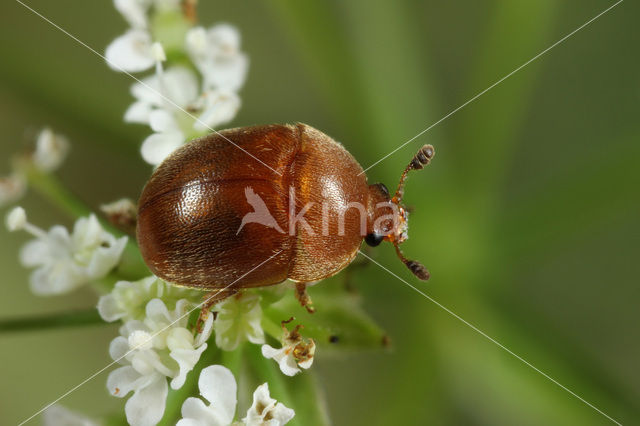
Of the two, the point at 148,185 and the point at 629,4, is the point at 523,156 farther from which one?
the point at 148,185

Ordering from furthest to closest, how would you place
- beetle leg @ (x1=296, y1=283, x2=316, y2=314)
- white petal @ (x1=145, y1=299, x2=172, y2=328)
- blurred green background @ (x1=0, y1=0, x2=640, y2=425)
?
blurred green background @ (x1=0, y1=0, x2=640, y2=425), beetle leg @ (x1=296, y1=283, x2=316, y2=314), white petal @ (x1=145, y1=299, x2=172, y2=328)

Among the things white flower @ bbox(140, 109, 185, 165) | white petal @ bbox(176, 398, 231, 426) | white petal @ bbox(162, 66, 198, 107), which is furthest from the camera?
white petal @ bbox(162, 66, 198, 107)

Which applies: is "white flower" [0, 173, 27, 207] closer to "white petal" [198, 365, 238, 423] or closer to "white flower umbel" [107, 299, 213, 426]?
"white flower umbel" [107, 299, 213, 426]

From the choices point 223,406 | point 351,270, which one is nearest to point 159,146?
point 351,270

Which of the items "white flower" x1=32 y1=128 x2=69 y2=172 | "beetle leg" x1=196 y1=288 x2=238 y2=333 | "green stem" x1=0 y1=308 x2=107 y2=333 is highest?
"white flower" x1=32 y1=128 x2=69 y2=172

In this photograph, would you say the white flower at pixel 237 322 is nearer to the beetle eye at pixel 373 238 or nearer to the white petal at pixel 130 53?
the beetle eye at pixel 373 238

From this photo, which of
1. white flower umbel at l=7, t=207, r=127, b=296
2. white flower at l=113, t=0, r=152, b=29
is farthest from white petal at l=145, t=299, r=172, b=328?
white flower at l=113, t=0, r=152, b=29

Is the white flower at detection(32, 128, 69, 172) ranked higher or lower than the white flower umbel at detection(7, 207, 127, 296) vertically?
higher
